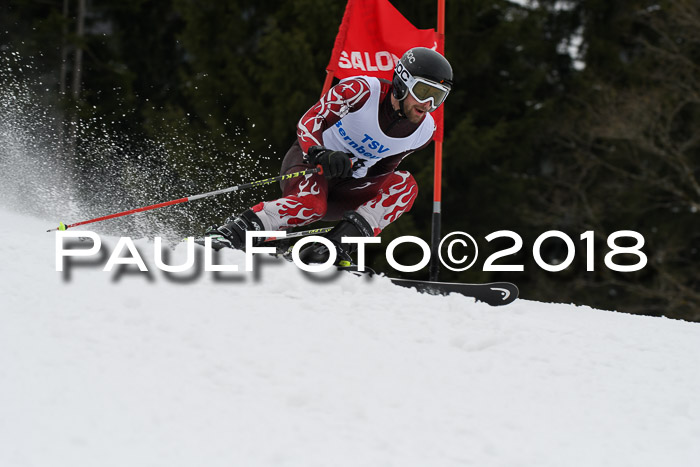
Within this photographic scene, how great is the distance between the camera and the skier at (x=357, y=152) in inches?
163

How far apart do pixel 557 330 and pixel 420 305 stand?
2.29 ft

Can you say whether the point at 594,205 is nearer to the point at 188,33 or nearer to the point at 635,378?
the point at 188,33

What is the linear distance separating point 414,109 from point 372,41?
246 centimetres

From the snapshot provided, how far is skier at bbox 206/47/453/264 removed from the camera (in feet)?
13.6

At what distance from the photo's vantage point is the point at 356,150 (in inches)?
176

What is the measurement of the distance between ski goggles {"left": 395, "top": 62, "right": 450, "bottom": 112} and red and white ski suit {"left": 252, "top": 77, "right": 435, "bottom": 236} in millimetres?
211

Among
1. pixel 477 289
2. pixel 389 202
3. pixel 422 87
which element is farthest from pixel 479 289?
pixel 422 87

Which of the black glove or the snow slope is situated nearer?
the snow slope

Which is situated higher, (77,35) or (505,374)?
(77,35)

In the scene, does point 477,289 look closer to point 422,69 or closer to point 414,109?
point 414,109

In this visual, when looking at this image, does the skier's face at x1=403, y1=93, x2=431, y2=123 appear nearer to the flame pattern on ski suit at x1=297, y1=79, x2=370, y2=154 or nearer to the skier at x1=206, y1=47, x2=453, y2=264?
the skier at x1=206, y1=47, x2=453, y2=264

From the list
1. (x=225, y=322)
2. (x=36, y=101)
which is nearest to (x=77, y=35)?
(x=36, y=101)

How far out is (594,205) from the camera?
45.4ft

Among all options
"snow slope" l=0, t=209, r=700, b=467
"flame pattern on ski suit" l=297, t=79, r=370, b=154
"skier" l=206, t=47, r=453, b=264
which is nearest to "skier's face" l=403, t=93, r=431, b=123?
"skier" l=206, t=47, r=453, b=264
